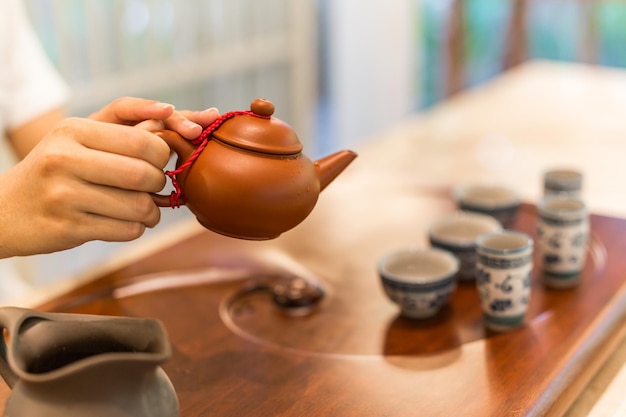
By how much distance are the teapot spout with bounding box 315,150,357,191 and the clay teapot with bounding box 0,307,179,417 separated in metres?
0.30

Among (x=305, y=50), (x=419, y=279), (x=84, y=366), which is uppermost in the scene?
(x=84, y=366)

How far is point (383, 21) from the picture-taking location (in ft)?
13.3

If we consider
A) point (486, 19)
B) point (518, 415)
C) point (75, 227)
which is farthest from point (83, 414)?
point (486, 19)

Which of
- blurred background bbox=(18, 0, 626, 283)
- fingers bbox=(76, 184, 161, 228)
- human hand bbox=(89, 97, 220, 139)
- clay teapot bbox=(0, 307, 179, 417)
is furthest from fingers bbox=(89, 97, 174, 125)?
blurred background bbox=(18, 0, 626, 283)

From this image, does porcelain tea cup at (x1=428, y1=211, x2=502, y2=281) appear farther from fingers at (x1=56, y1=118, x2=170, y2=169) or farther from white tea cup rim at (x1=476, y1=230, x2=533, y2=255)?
fingers at (x1=56, y1=118, x2=170, y2=169)

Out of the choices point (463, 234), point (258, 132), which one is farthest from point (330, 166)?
point (463, 234)

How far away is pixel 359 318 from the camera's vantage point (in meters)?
1.31

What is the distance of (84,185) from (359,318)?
1.84ft

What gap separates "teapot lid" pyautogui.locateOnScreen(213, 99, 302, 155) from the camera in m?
0.95

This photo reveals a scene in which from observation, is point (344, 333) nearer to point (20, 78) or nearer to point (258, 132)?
point (258, 132)

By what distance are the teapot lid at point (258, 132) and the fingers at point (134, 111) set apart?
0.07 meters

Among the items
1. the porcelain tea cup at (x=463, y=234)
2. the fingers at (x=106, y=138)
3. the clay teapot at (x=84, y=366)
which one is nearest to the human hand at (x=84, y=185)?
the fingers at (x=106, y=138)

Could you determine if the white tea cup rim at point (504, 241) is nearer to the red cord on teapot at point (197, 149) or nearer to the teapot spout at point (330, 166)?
the teapot spout at point (330, 166)

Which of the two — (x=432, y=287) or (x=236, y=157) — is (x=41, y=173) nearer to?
(x=236, y=157)
